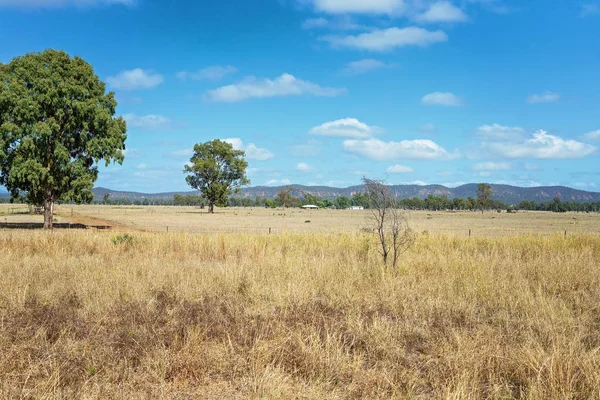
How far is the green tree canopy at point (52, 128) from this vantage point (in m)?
27.7

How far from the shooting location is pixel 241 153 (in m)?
86.4

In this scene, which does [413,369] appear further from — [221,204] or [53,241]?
[221,204]

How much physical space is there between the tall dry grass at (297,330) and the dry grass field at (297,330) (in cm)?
3

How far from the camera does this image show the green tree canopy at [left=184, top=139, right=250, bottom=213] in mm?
83000

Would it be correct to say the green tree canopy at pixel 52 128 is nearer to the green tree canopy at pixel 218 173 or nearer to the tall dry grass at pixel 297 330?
the tall dry grass at pixel 297 330

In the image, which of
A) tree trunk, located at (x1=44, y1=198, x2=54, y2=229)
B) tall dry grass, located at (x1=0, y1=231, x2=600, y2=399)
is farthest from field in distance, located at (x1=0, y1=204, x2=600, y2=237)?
tree trunk, located at (x1=44, y1=198, x2=54, y2=229)

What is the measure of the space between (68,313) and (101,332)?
1.24 m

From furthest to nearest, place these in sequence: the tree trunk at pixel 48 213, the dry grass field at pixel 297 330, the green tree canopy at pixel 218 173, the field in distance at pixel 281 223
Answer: the green tree canopy at pixel 218 173 < the field in distance at pixel 281 223 < the tree trunk at pixel 48 213 < the dry grass field at pixel 297 330

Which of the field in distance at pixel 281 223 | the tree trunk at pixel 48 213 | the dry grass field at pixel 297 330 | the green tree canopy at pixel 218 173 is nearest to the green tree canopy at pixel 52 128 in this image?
the tree trunk at pixel 48 213

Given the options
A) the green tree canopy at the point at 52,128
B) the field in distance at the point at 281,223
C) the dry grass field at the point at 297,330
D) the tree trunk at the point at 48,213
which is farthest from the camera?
the field in distance at the point at 281,223

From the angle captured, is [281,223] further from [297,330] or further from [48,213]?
[297,330]

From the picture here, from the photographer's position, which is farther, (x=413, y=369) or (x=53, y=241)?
(x=53, y=241)

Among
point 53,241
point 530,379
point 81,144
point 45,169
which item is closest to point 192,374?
point 530,379

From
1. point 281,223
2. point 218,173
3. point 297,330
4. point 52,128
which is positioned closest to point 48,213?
point 52,128
